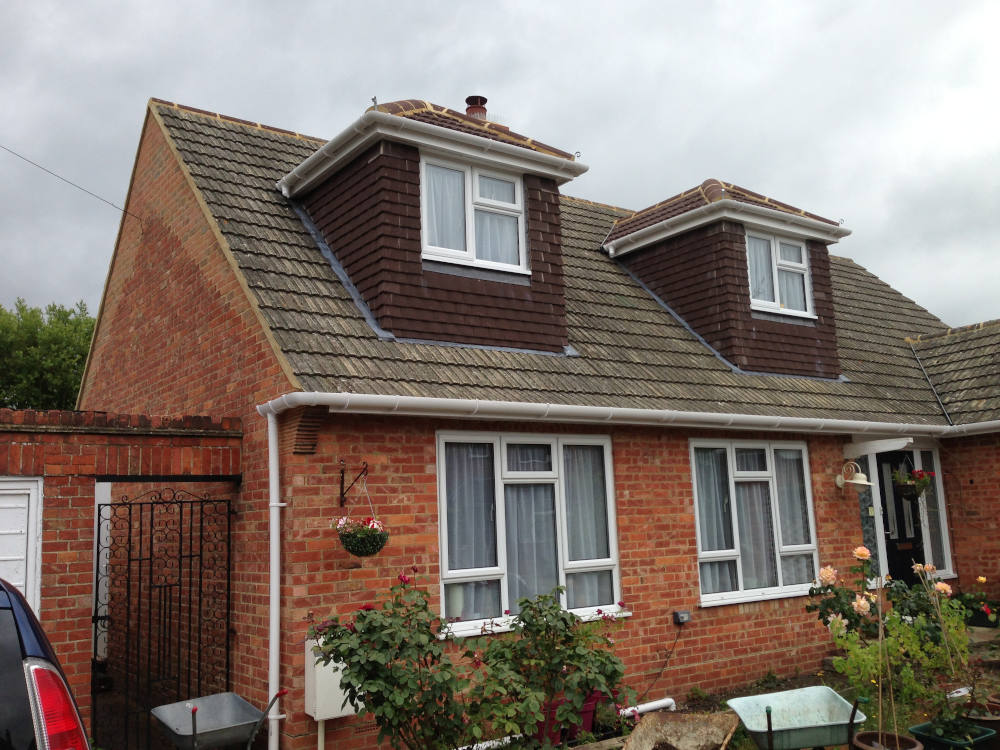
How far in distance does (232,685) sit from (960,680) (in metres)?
6.65

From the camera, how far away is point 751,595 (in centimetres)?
991

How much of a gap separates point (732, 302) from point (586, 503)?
4189 mm

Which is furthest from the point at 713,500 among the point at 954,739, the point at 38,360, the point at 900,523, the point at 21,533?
the point at 38,360

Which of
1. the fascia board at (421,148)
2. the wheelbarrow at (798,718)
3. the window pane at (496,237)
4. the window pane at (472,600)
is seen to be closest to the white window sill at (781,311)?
the fascia board at (421,148)

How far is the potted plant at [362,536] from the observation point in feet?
22.1

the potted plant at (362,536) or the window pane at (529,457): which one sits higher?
the window pane at (529,457)

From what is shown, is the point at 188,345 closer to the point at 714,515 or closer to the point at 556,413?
the point at 556,413

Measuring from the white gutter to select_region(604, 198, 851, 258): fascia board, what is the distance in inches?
283

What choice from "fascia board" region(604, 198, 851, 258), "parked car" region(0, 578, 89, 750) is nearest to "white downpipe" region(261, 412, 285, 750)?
"parked car" region(0, 578, 89, 750)

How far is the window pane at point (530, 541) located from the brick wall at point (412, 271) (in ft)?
5.45

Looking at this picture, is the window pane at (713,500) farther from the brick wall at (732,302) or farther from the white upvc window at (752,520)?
the brick wall at (732,302)

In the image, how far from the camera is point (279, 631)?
22.5ft

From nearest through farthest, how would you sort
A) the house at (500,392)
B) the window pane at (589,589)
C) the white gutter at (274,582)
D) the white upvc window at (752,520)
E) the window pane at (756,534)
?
the white gutter at (274,582) → the house at (500,392) → the window pane at (589,589) → the white upvc window at (752,520) → the window pane at (756,534)

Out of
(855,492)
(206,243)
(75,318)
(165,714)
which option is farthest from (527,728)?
(75,318)
